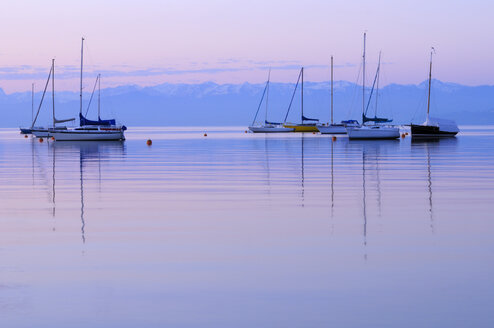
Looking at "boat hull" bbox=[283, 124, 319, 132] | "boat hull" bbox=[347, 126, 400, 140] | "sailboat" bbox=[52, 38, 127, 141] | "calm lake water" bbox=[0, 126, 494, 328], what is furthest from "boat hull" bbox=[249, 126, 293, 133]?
"calm lake water" bbox=[0, 126, 494, 328]

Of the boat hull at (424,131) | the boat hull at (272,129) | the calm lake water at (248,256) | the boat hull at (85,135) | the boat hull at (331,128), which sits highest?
the boat hull at (272,129)

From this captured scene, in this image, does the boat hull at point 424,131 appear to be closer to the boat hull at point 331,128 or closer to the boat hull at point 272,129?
the boat hull at point 331,128

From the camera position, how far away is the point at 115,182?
2938 cm

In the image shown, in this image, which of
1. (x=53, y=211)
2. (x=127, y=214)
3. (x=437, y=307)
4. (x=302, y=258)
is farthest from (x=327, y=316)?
(x=53, y=211)

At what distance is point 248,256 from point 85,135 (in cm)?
7830

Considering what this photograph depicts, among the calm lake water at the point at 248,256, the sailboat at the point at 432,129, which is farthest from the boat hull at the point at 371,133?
the calm lake water at the point at 248,256

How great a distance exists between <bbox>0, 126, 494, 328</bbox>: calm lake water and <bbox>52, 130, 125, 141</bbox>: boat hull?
63.8 meters

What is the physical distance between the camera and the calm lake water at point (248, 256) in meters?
9.26

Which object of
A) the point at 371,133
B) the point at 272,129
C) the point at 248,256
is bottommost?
the point at 248,256

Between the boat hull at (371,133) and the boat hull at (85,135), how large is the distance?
88.5 ft

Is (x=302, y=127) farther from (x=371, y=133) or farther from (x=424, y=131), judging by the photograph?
(x=371, y=133)

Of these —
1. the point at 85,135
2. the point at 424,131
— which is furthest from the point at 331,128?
the point at 85,135

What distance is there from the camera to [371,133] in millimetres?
95500

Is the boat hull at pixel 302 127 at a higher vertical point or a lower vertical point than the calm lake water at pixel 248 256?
higher
